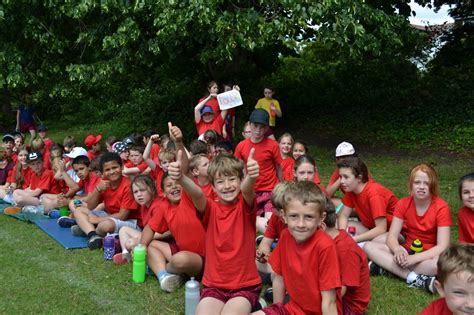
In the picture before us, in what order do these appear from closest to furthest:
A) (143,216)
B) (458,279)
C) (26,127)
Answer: (458,279), (143,216), (26,127)

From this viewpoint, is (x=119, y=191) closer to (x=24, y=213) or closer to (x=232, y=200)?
(x=24, y=213)

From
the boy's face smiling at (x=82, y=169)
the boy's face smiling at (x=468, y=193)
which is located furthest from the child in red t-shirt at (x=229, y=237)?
the boy's face smiling at (x=82, y=169)

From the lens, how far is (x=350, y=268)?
10.7 ft

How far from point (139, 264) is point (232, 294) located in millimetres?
1258

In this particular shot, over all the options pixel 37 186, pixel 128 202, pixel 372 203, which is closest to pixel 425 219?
pixel 372 203

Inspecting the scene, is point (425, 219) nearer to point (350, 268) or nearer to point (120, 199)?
point (350, 268)

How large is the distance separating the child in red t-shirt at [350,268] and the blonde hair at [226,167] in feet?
2.30

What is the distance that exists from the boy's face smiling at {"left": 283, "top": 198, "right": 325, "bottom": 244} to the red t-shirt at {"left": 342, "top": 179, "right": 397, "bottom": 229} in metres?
1.91

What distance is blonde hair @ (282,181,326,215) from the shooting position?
309cm

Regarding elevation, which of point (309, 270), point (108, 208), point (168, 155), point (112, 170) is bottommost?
point (108, 208)

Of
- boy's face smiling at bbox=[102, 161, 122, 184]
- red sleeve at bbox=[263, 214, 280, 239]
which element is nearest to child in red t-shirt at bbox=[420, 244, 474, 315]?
red sleeve at bbox=[263, 214, 280, 239]

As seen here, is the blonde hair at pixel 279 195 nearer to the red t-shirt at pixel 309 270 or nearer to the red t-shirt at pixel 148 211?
the red t-shirt at pixel 309 270

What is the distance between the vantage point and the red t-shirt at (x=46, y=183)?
7.59m

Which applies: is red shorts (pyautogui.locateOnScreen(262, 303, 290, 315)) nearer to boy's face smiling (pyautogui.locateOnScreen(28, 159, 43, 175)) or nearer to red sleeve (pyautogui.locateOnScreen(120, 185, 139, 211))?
red sleeve (pyautogui.locateOnScreen(120, 185, 139, 211))
